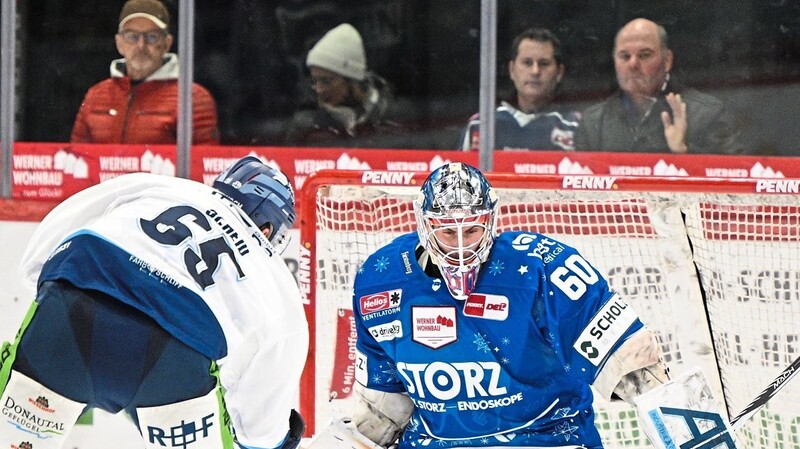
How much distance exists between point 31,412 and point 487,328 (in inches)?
41.0

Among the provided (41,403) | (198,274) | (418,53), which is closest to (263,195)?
(198,274)

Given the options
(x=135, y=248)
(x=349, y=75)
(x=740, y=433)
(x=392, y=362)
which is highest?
(x=349, y=75)

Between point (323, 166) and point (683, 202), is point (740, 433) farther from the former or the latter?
point (323, 166)

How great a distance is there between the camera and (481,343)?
2.86 meters

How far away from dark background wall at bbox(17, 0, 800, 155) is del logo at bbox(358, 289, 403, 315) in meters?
1.52

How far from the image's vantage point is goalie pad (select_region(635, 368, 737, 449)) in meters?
2.60

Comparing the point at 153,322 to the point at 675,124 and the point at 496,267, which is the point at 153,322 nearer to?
the point at 496,267

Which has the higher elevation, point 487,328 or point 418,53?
point 418,53

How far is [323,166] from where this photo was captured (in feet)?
14.9

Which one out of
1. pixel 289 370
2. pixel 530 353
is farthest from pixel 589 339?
pixel 289 370

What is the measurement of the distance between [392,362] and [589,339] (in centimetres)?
54

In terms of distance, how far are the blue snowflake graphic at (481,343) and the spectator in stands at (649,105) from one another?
165cm

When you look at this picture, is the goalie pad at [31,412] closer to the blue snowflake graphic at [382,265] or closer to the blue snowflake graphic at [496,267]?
the blue snowflake graphic at [382,265]

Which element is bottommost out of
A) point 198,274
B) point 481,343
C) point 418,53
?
point 481,343
